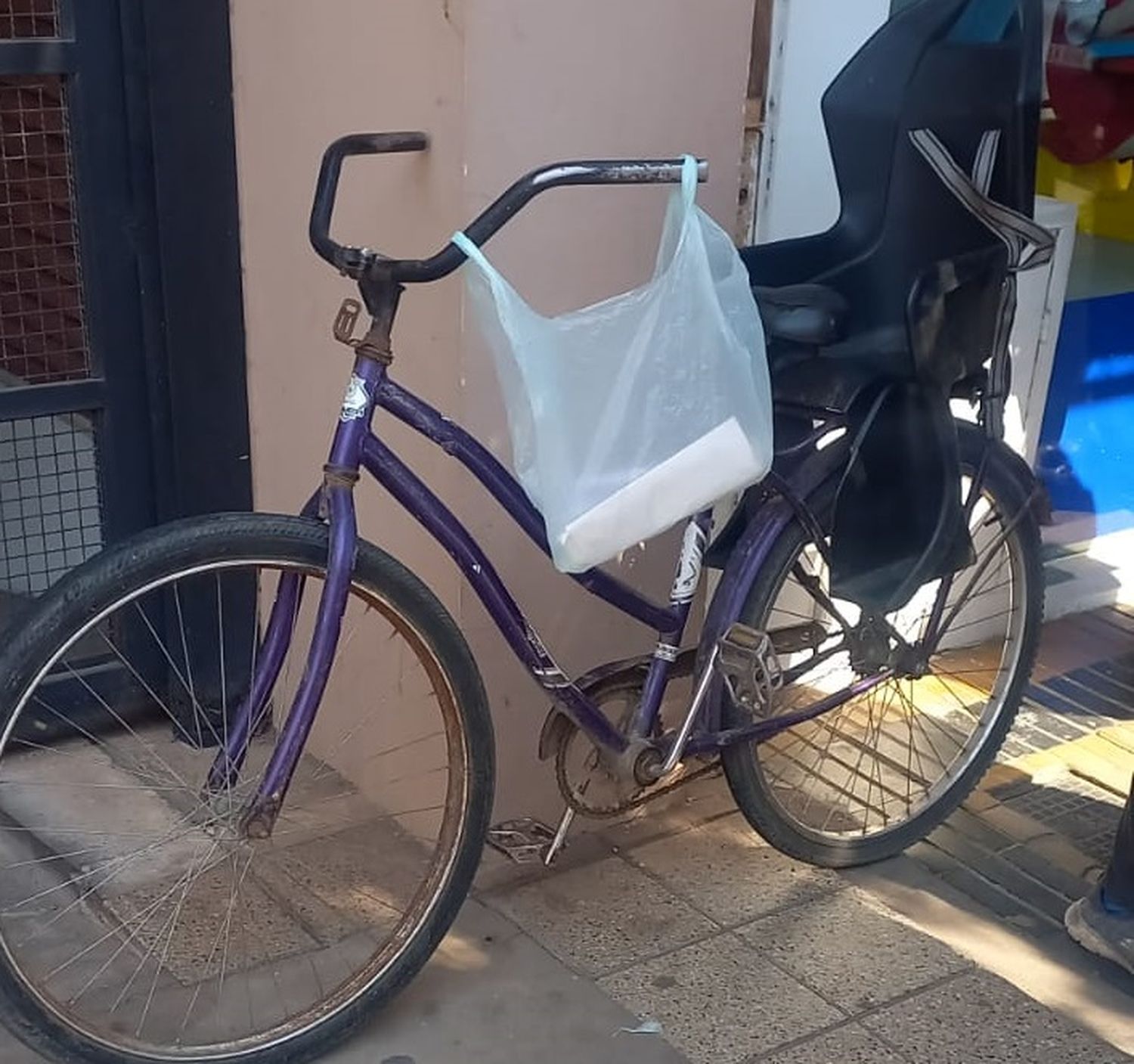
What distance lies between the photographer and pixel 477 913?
2959 mm

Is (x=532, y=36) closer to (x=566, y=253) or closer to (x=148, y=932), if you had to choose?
(x=566, y=253)

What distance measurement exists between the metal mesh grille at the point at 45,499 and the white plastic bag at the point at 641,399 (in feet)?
4.27

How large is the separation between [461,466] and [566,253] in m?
0.43

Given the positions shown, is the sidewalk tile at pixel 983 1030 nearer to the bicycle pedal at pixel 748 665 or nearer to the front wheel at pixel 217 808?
the bicycle pedal at pixel 748 665

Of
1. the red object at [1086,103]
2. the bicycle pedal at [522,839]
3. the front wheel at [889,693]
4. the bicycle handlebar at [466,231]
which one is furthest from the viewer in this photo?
the red object at [1086,103]

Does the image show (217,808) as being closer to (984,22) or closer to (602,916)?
(602,916)

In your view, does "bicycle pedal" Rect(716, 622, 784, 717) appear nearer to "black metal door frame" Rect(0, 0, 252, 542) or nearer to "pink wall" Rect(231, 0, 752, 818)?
"pink wall" Rect(231, 0, 752, 818)

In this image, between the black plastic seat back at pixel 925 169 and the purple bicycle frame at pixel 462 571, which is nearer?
the purple bicycle frame at pixel 462 571

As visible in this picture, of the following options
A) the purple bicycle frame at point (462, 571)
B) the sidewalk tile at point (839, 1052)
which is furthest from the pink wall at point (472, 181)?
the sidewalk tile at point (839, 1052)

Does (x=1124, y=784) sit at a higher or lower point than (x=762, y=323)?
lower

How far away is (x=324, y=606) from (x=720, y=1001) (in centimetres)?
103

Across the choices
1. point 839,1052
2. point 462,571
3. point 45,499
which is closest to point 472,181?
point 462,571

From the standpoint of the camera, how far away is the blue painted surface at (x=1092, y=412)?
419 cm

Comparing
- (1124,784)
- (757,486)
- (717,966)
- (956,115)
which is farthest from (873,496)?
(1124,784)
